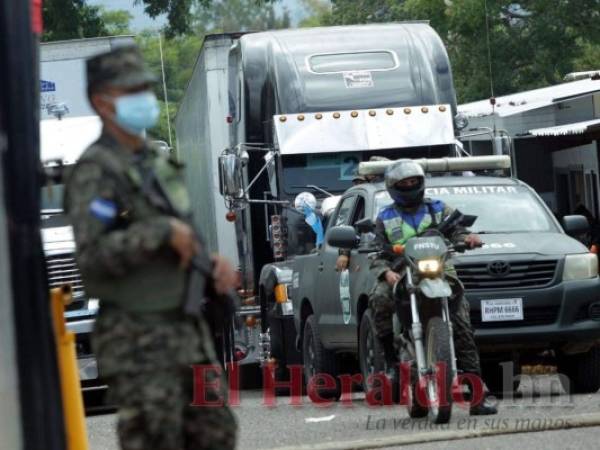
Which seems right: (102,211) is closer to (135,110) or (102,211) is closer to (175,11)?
(135,110)

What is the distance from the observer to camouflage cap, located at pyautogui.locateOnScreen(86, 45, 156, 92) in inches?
231

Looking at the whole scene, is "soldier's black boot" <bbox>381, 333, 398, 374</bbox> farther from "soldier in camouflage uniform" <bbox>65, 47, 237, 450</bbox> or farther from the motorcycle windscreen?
"soldier in camouflage uniform" <bbox>65, 47, 237, 450</bbox>

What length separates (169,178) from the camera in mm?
5902

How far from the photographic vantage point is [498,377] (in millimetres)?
15125

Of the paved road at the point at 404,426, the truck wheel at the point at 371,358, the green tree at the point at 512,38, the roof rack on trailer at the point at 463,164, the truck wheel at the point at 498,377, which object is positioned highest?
the green tree at the point at 512,38

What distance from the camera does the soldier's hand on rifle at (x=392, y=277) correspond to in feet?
37.8

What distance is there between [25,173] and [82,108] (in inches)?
541

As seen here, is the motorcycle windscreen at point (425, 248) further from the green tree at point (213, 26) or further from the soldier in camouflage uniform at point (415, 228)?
the green tree at point (213, 26)

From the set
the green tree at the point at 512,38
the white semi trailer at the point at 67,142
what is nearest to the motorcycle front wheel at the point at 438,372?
the white semi trailer at the point at 67,142

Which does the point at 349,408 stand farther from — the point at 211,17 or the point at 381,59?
the point at 211,17

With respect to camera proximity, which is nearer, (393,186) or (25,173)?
(25,173)

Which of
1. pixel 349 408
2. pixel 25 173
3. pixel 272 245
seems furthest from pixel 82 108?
pixel 25 173

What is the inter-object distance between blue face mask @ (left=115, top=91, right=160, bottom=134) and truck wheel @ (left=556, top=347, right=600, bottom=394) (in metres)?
8.69

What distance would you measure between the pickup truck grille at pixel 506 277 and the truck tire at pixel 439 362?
86.7 inches
